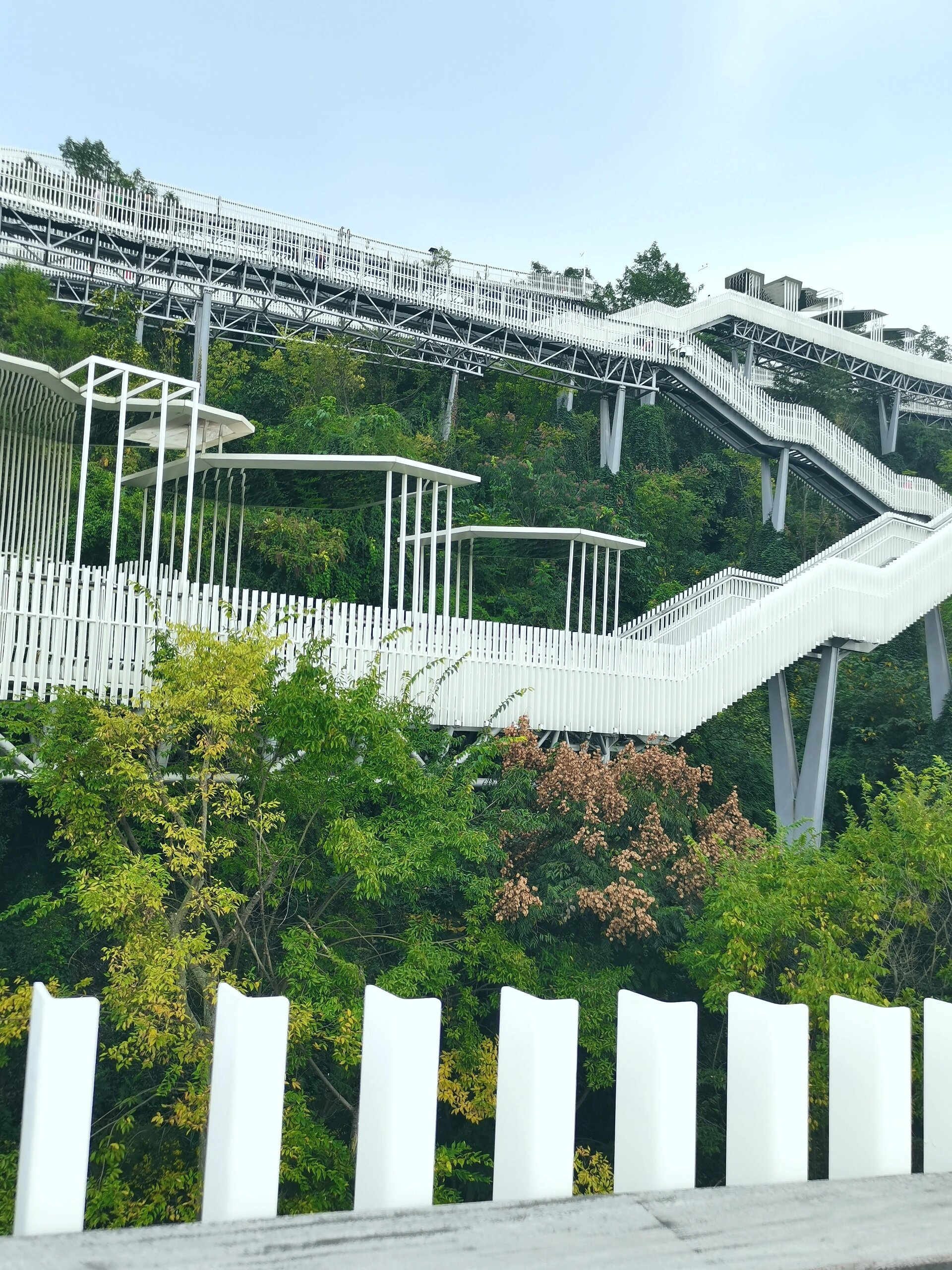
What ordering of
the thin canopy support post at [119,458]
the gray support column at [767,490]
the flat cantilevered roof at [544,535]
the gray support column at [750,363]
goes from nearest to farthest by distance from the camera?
the thin canopy support post at [119,458] → the flat cantilevered roof at [544,535] → the gray support column at [767,490] → the gray support column at [750,363]

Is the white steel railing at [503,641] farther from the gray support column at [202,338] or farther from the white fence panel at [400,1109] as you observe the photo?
the gray support column at [202,338]

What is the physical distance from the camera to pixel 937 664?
21891mm

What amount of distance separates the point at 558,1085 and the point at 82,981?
315 inches

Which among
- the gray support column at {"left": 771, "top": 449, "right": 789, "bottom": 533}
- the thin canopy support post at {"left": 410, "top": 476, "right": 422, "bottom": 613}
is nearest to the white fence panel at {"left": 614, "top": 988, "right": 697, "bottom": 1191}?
the thin canopy support post at {"left": 410, "top": 476, "right": 422, "bottom": 613}

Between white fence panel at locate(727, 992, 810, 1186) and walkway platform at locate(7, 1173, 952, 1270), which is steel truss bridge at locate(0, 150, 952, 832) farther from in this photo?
walkway platform at locate(7, 1173, 952, 1270)

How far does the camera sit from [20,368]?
1180 centimetres

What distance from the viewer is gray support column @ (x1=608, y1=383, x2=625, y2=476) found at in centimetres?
3303

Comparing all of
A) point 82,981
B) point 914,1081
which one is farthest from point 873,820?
point 82,981

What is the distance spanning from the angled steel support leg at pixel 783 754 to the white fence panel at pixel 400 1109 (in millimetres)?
17382

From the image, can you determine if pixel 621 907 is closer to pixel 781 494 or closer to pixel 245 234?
pixel 245 234

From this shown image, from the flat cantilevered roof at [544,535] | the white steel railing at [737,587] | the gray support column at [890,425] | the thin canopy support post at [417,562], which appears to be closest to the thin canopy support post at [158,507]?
the thin canopy support post at [417,562]

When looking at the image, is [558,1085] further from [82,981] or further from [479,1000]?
[479,1000]

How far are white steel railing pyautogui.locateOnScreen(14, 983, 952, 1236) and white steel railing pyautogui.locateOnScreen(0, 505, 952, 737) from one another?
8874 mm

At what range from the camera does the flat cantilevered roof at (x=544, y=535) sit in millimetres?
17578
